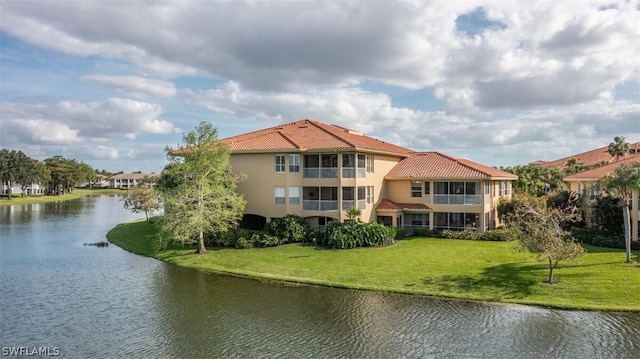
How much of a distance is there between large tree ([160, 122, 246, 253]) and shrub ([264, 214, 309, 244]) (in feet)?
9.66

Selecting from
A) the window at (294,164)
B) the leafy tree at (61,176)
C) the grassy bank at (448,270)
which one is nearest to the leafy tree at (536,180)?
the grassy bank at (448,270)

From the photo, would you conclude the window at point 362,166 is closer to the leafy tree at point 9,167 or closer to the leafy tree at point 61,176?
the leafy tree at point 9,167

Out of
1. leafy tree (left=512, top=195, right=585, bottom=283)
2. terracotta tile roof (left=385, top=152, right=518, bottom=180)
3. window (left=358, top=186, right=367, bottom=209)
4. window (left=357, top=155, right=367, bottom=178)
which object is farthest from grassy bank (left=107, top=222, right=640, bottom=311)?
window (left=357, top=155, right=367, bottom=178)

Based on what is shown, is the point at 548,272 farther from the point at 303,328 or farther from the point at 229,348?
the point at 229,348

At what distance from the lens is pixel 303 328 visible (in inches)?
771

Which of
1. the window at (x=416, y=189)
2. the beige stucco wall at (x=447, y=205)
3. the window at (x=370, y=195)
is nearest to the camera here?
the beige stucco wall at (x=447, y=205)

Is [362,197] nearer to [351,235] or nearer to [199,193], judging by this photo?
[351,235]

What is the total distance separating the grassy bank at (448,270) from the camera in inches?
916

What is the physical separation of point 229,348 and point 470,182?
2848cm

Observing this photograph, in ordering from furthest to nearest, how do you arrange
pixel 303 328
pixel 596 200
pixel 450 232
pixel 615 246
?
pixel 450 232
pixel 596 200
pixel 615 246
pixel 303 328

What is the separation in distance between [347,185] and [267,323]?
757 inches

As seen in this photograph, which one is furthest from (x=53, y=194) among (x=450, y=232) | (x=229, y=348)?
(x=229, y=348)

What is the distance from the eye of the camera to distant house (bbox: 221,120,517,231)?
125ft

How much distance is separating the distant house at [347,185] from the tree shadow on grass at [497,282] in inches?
480
